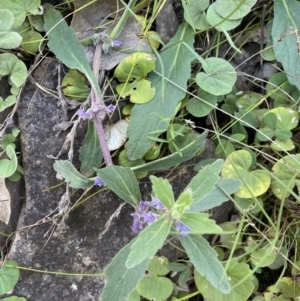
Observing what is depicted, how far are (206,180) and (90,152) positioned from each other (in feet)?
1.32

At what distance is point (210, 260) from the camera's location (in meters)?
1.06

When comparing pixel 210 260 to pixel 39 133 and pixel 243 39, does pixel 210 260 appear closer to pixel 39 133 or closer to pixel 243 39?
pixel 39 133

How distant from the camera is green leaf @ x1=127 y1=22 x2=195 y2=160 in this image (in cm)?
127

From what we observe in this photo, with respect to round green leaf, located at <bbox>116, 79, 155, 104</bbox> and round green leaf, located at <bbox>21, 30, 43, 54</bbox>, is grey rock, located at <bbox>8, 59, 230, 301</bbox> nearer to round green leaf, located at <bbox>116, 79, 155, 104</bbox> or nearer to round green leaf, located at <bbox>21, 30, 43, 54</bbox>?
round green leaf, located at <bbox>21, 30, 43, 54</bbox>

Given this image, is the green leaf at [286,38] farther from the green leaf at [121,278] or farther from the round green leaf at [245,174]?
the green leaf at [121,278]

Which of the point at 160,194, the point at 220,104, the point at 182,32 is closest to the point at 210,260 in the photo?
the point at 160,194

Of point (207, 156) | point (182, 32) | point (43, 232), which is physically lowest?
point (43, 232)

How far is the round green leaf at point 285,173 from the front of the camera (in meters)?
1.33

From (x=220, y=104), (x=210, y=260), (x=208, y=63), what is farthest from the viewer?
(x=220, y=104)

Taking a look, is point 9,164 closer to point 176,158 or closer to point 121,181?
point 121,181

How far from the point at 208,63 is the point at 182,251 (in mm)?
575

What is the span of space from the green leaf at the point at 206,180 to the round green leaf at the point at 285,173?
387 mm

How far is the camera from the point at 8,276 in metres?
1.29

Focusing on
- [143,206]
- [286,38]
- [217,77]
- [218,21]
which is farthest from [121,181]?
[286,38]
